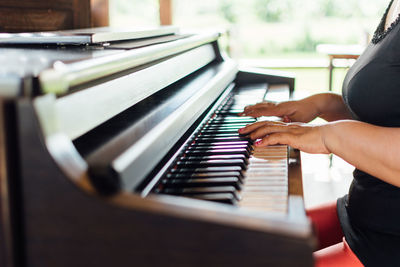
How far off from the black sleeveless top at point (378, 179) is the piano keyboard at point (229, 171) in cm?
31

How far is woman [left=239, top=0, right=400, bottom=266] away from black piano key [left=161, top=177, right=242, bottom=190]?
0.34 meters

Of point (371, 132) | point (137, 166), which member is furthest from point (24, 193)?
point (371, 132)

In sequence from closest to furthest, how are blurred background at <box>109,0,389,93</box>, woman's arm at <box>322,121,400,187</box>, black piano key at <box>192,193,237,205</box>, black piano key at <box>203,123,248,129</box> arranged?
1. black piano key at <box>192,193,237,205</box>
2. woman's arm at <box>322,121,400,187</box>
3. black piano key at <box>203,123,248,129</box>
4. blurred background at <box>109,0,389,93</box>

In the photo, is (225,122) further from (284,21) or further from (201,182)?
(284,21)

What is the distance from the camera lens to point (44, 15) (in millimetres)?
2139

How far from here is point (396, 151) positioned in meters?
1.21

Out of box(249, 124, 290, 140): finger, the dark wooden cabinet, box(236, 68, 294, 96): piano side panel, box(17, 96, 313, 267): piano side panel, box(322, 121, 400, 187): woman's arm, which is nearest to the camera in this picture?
box(17, 96, 313, 267): piano side panel

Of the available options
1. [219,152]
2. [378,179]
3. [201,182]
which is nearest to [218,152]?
[219,152]

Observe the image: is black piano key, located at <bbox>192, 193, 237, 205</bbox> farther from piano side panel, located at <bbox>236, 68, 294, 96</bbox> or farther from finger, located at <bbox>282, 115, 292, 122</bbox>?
piano side panel, located at <bbox>236, 68, 294, 96</bbox>

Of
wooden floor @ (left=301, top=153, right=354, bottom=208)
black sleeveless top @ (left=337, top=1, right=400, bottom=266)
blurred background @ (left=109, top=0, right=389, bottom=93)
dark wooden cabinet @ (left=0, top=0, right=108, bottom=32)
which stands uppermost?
blurred background @ (left=109, top=0, right=389, bottom=93)

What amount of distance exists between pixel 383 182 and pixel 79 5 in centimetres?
164

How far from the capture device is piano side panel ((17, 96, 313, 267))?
2.26 feet

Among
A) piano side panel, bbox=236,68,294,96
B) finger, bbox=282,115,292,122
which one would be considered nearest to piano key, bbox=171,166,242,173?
finger, bbox=282,115,292,122

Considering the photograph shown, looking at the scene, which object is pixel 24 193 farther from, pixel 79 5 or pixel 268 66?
pixel 268 66
